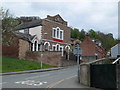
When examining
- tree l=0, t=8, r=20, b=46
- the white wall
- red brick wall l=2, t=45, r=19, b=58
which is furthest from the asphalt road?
the white wall

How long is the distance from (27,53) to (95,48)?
74.5 feet

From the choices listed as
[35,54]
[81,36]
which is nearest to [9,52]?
[35,54]

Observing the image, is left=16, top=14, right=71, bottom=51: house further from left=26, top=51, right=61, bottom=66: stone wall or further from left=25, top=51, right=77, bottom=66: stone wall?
left=25, top=51, right=77, bottom=66: stone wall

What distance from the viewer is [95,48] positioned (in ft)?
197

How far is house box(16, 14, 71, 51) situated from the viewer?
1939 inches

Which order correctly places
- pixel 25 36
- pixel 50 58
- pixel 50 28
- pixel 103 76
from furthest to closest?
1. pixel 50 28
2. pixel 25 36
3. pixel 50 58
4. pixel 103 76

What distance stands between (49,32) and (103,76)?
1530 inches

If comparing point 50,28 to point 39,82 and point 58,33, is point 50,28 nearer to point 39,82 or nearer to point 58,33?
point 58,33

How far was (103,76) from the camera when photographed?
1342 centimetres

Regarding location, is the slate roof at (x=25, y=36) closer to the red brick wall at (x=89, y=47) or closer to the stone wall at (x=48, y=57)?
the stone wall at (x=48, y=57)

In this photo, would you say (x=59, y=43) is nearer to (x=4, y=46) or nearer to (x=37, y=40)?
(x=37, y=40)

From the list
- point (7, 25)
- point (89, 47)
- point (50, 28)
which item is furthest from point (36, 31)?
point (89, 47)

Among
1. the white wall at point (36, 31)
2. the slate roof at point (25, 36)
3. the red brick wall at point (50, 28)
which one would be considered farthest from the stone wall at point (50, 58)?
the red brick wall at point (50, 28)

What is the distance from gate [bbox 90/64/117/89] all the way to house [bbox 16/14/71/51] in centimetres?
3370
